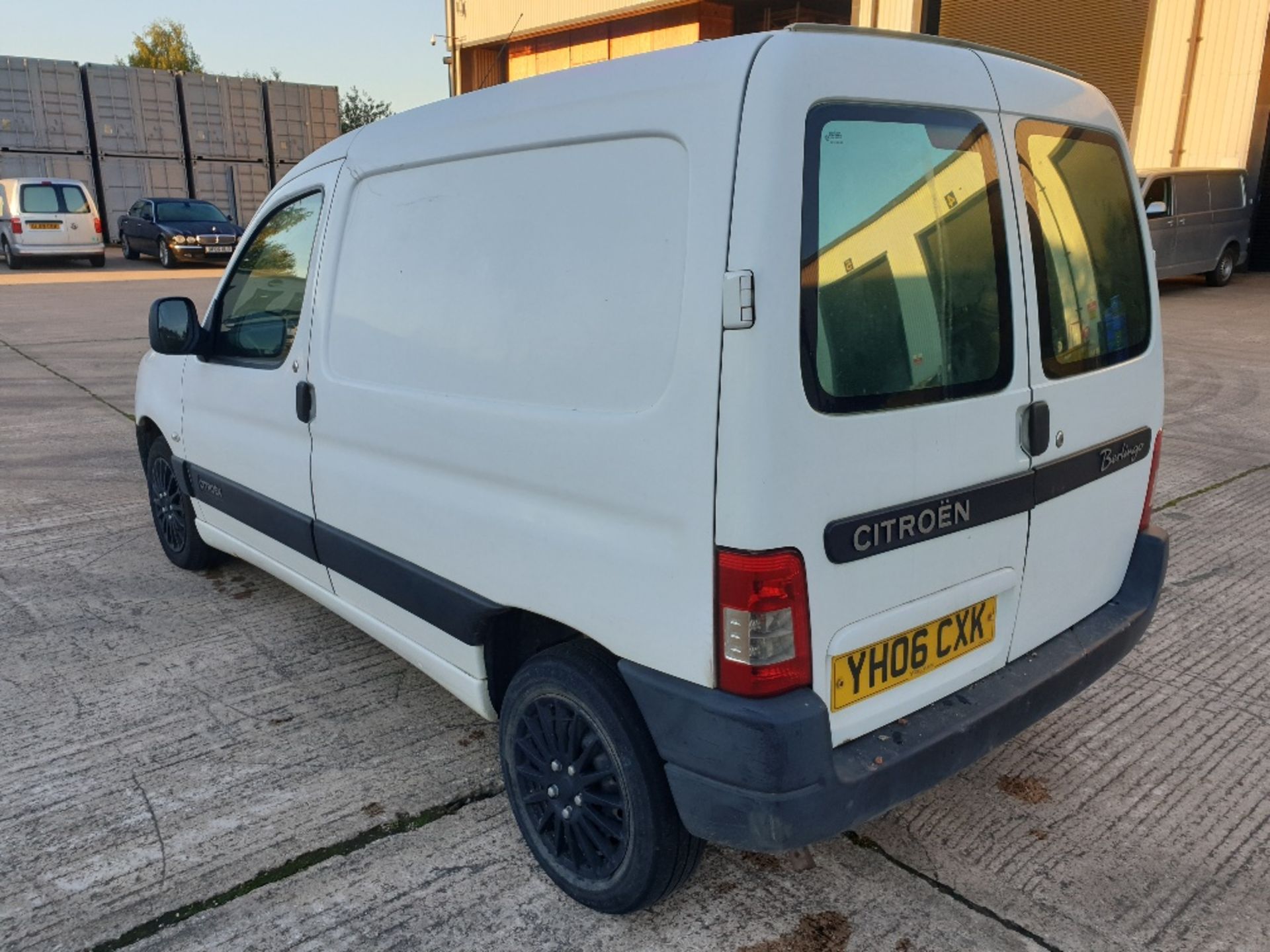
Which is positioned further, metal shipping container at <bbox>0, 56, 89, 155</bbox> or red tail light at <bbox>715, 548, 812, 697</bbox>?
metal shipping container at <bbox>0, 56, 89, 155</bbox>

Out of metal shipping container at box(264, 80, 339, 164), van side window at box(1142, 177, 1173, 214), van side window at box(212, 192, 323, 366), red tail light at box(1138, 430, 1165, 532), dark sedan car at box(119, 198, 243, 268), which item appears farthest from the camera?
metal shipping container at box(264, 80, 339, 164)

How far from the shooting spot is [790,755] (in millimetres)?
1898

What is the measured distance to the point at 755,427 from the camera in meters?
1.82

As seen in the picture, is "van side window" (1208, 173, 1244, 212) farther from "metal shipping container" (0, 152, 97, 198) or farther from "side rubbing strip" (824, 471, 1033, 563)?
"metal shipping container" (0, 152, 97, 198)

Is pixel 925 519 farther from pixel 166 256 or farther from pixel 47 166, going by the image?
pixel 47 166

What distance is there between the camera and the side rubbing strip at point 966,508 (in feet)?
6.40

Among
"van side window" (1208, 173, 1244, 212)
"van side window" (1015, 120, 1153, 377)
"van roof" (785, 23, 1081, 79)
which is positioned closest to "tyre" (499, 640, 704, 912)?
"van side window" (1015, 120, 1153, 377)

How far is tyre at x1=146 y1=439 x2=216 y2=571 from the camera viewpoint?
4.29 m

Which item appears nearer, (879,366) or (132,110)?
(879,366)

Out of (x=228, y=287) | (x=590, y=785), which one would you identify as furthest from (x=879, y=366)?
(x=228, y=287)

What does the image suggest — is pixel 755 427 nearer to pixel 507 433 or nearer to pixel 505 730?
pixel 507 433

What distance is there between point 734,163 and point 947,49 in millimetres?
674

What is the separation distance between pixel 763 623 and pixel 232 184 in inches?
1136

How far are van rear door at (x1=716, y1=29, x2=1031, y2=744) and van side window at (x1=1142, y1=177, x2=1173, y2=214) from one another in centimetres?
1293
